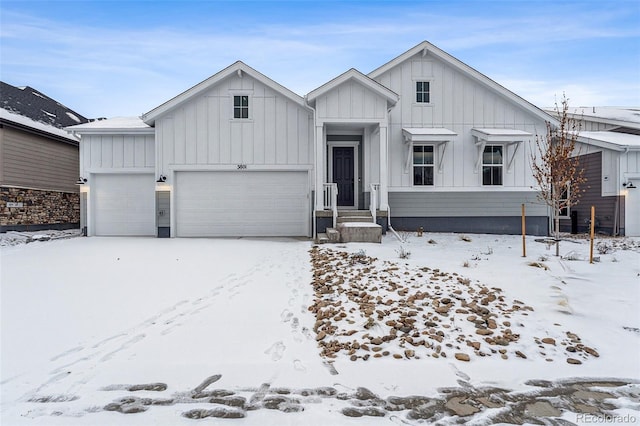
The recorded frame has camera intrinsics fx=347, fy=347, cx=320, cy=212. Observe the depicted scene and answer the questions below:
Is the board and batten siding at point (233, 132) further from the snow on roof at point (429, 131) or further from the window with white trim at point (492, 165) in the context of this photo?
the window with white trim at point (492, 165)

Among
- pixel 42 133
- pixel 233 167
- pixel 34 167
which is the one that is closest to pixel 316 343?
pixel 233 167

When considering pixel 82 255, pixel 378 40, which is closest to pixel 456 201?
pixel 378 40

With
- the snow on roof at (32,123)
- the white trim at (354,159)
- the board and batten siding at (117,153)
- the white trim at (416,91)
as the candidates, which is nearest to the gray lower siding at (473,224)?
the white trim at (354,159)

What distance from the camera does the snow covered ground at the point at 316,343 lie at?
246 cm

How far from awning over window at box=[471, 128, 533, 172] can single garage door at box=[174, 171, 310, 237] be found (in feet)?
20.3

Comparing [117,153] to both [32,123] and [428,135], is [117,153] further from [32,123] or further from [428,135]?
[428,135]

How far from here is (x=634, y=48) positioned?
10.2 metres

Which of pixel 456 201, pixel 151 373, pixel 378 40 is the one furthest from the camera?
pixel 378 40

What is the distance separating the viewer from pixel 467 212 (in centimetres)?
1291

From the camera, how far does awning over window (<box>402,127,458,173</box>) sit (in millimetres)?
11430

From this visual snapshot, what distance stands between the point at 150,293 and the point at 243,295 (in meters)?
1.38

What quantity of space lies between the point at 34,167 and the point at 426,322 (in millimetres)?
15603

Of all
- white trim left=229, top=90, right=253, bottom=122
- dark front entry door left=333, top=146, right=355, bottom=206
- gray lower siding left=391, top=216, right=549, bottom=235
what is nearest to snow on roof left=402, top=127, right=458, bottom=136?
dark front entry door left=333, top=146, right=355, bottom=206

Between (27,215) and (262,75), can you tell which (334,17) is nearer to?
(262,75)
